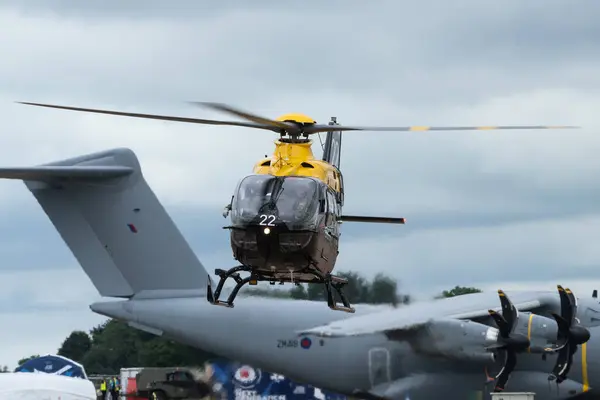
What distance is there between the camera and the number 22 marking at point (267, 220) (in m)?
24.5

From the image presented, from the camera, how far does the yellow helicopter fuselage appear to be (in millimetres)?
25625

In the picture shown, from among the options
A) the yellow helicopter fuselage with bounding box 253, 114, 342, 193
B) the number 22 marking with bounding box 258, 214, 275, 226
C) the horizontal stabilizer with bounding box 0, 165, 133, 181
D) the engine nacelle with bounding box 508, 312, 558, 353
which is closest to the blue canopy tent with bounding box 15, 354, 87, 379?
the number 22 marking with bounding box 258, 214, 275, 226

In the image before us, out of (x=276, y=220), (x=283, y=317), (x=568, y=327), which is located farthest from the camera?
(x=283, y=317)

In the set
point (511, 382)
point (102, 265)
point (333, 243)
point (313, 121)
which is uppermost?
point (313, 121)

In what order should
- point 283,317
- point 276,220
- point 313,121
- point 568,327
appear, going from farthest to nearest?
point 283,317 → point 568,327 → point 313,121 → point 276,220

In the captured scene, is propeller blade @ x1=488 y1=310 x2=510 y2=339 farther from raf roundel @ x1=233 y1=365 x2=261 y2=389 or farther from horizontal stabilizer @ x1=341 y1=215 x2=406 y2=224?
horizontal stabilizer @ x1=341 y1=215 x2=406 y2=224

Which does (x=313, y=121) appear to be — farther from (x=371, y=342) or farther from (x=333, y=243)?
(x=371, y=342)

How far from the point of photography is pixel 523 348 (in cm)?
3631

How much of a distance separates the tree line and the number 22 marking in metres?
12.0

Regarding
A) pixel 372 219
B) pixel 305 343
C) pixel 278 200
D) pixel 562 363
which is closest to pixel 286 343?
pixel 305 343

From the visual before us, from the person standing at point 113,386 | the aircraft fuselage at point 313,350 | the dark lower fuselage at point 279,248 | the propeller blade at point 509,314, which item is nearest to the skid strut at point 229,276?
the dark lower fuselage at point 279,248

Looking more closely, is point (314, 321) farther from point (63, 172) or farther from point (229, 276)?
point (229, 276)

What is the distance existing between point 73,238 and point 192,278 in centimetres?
349

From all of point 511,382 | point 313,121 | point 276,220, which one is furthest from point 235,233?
point 511,382
